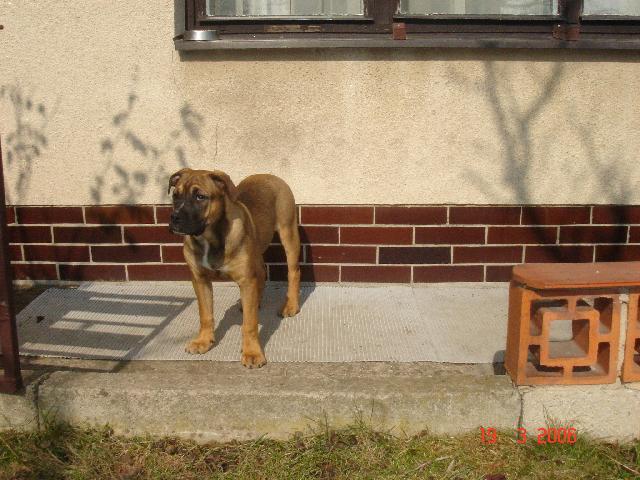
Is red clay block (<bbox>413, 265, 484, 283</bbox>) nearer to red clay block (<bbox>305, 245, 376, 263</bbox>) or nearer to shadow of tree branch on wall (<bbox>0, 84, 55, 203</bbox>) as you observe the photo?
red clay block (<bbox>305, 245, 376, 263</bbox>)

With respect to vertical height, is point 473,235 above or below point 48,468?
above

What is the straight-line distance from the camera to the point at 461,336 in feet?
12.6

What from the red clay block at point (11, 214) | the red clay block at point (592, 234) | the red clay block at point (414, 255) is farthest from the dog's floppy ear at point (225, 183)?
the red clay block at point (592, 234)

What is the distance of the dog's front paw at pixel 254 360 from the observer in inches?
135

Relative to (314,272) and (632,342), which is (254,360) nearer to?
(314,272)

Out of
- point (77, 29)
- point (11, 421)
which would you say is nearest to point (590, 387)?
point (11, 421)

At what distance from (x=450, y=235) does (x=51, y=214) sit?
304 cm

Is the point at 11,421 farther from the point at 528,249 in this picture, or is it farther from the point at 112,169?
the point at 528,249

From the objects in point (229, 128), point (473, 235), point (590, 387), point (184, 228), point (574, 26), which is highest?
point (574, 26)

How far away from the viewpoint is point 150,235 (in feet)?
15.5

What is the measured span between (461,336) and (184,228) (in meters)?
1.83

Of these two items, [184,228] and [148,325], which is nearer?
[184,228]

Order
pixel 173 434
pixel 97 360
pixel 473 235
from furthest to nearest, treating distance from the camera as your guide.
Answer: pixel 473 235
pixel 97 360
pixel 173 434

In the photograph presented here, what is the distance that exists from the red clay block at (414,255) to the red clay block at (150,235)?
5.14ft
